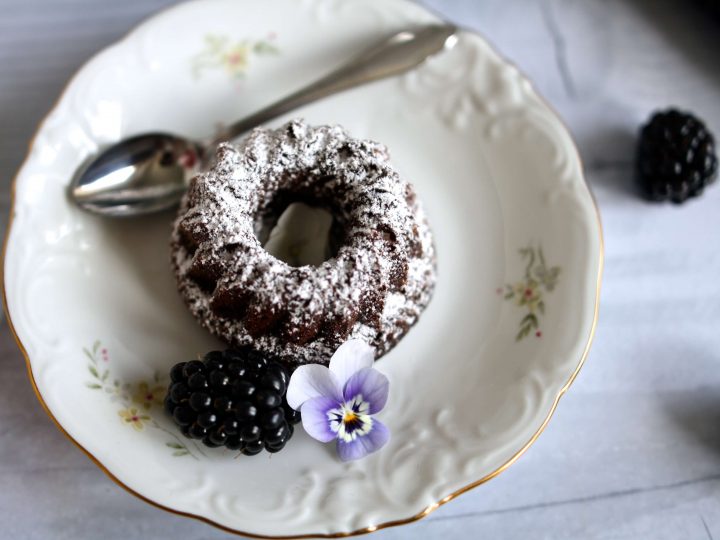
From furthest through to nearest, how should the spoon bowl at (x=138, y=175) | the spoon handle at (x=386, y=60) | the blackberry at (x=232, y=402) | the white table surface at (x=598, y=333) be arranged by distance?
1. the spoon handle at (x=386, y=60)
2. the spoon bowl at (x=138, y=175)
3. the white table surface at (x=598, y=333)
4. the blackberry at (x=232, y=402)

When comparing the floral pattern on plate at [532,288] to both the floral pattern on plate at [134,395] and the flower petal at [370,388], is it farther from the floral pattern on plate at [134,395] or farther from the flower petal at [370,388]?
the floral pattern on plate at [134,395]

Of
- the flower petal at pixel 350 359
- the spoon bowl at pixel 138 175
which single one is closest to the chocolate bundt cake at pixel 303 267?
the flower petal at pixel 350 359

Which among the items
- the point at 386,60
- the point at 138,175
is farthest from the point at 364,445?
the point at 386,60

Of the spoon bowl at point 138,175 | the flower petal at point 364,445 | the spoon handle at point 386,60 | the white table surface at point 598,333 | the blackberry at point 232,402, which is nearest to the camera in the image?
the blackberry at point 232,402

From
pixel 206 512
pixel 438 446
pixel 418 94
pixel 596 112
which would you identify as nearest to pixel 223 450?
pixel 206 512

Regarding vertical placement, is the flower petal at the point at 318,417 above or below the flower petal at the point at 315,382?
below

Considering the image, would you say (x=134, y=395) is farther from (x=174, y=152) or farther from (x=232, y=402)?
(x=174, y=152)

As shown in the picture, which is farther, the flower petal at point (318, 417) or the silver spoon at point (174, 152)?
the silver spoon at point (174, 152)
